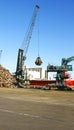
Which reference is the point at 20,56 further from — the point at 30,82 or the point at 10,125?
the point at 10,125

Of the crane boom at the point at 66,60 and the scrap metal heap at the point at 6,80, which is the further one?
the crane boom at the point at 66,60

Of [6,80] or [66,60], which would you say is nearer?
[6,80]

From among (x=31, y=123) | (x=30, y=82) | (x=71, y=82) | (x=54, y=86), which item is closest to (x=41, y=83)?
(x=30, y=82)

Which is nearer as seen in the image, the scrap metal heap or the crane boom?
the scrap metal heap

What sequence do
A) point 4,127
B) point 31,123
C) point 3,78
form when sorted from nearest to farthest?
1. point 4,127
2. point 31,123
3. point 3,78

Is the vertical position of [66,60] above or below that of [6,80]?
above

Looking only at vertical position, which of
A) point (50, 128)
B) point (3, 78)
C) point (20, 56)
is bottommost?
point (50, 128)

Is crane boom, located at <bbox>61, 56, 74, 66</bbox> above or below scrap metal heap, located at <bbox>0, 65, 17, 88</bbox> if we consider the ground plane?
above

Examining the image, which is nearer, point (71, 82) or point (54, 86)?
point (54, 86)

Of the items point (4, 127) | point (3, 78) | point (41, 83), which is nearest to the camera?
point (4, 127)

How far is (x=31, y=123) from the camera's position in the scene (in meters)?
14.1

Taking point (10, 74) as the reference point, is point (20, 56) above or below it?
above

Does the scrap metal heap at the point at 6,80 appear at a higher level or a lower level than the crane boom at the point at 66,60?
lower

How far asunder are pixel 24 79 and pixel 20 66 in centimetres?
586
